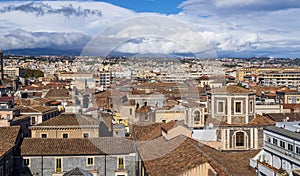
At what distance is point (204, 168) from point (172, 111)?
15.7m

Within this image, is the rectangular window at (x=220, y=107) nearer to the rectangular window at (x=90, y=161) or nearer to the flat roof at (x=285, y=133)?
the flat roof at (x=285, y=133)

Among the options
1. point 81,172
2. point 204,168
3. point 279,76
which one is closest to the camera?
point 204,168

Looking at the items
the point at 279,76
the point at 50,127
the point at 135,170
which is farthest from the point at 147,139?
the point at 279,76

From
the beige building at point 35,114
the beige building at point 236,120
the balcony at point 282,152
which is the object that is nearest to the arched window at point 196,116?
the beige building at point 236,120

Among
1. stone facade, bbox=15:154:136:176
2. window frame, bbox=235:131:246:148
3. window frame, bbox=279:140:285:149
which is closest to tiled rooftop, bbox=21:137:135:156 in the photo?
stone facade, bbox=15:154:136:176

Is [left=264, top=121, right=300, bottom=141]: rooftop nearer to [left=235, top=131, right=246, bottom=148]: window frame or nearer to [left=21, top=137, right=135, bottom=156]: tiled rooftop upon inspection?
[left=235, top=131, right=246, bottom=148]: window frame

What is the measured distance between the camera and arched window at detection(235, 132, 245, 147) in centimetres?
2397

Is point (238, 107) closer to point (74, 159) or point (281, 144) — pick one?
point (281, 144)

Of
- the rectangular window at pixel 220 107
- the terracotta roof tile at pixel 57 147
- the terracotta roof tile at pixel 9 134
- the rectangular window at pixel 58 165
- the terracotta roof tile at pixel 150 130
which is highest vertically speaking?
the rectangular window at pixel 220 107

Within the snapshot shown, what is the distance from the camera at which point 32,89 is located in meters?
68.1

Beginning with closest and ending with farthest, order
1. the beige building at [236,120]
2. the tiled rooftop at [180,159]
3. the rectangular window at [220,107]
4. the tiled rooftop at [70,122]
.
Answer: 1. the tiled rooftop at [180,159]
2. the beige building at [236,120]
3. the rectangular window at [220,107]
4. the tiled rooftop at [70,122]

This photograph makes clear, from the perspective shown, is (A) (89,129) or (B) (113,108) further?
(B) (113,108)

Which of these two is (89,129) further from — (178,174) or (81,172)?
(178,174)

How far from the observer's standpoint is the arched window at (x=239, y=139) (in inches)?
944
